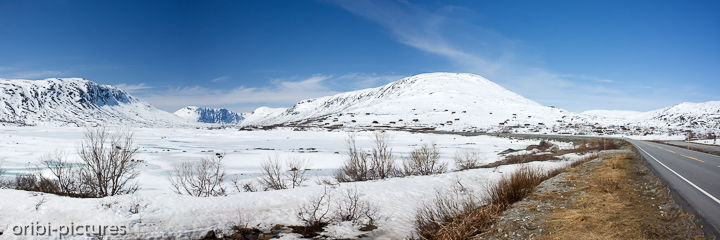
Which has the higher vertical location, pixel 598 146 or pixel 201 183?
pixel 598 146

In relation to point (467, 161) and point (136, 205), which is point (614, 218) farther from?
point (467, 161)

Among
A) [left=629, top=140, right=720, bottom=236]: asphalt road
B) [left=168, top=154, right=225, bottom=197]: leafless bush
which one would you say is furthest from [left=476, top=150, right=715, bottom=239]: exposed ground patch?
[left=168, top=154, right=225, bottom=197]: leafless bush

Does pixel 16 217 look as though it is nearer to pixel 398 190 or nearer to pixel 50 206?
pixel 50 206

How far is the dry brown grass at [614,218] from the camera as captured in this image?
4.79 m

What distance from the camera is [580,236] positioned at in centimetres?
491

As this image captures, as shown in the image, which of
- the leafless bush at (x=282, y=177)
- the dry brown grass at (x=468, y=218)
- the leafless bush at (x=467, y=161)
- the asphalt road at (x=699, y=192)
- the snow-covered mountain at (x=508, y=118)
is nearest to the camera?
the asphalt road at (x=699, y=192)

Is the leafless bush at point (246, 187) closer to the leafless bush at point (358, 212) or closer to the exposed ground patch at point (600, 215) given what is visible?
the leafless bush at point (358, 212)

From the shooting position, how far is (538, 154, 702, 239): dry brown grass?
4.79m

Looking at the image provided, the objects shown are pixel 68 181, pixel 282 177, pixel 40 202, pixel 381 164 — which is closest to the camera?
pixel 40 202

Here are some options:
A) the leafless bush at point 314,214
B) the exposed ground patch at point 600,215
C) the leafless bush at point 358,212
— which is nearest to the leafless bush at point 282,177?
the leafless bush at point 314,214

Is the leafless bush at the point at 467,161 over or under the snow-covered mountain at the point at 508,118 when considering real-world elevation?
under

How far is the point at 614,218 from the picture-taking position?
5617mm

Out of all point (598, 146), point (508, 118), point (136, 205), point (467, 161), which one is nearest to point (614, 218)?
point (136, 205)

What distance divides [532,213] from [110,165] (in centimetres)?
1663
